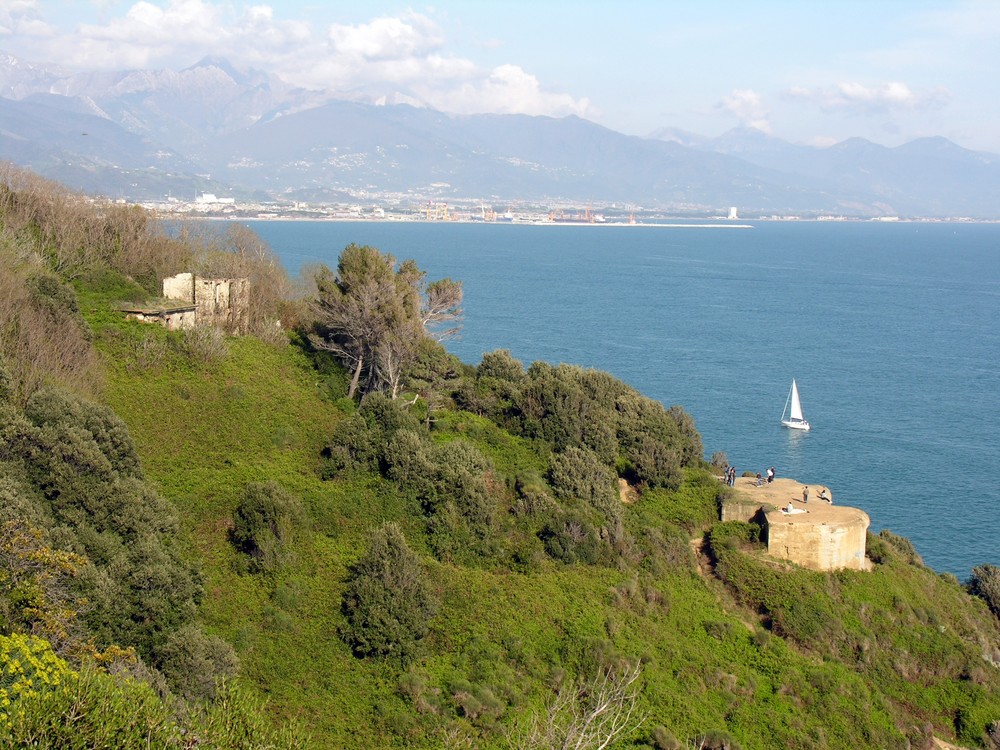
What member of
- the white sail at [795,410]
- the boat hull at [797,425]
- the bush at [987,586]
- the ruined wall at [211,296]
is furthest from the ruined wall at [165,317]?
the white sail at [795,410]

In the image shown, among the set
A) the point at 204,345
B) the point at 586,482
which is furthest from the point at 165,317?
the point at 586,482

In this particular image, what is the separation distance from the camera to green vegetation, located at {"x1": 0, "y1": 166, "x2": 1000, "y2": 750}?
17453 mm

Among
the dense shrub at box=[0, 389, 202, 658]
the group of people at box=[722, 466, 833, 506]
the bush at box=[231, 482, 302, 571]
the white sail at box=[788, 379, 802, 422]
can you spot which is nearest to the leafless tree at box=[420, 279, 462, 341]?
the group of people at box=[722, 466, 833, 506]

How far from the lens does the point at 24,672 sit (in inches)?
479

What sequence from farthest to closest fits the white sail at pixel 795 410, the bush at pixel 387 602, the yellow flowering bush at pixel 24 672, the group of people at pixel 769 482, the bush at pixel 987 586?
the white sail at pixel 795 410
the bush at pixel 987 586
the group of people at pixel 769 482
the bush at pixel 387 602
the yellow flowering bush at pixel 24 672

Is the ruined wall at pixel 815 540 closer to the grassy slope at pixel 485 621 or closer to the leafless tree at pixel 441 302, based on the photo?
the grassy slope at pixel 485 621

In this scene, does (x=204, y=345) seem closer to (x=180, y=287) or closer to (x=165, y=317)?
(x=165, y=317)

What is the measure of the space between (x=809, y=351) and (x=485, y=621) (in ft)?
185

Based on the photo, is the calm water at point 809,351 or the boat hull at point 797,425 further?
the boat hull at point 797,425

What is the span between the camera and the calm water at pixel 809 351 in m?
42.8

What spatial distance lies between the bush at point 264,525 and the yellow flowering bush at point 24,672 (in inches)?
348

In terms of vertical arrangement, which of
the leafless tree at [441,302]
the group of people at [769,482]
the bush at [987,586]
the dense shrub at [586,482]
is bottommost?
the bush at [987,586]

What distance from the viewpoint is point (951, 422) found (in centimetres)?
5272

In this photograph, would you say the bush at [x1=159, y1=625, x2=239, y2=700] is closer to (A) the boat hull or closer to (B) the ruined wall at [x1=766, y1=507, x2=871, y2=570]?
(B) the ruined wall at [x1=766, y1=507, x2=871, y2=570]
